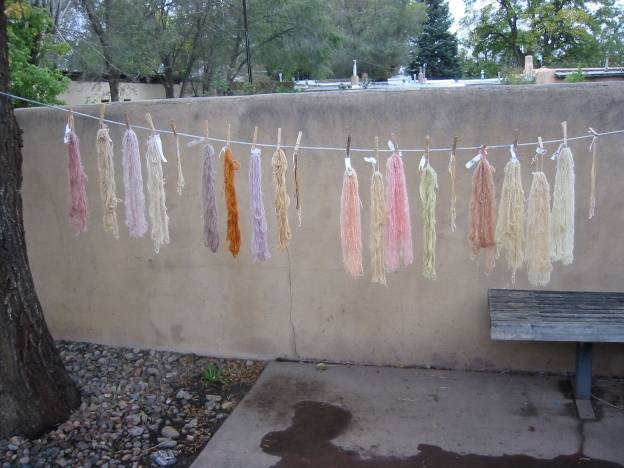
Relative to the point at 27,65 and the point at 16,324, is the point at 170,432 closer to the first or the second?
the point at 16,324

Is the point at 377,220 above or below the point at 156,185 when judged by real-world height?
below

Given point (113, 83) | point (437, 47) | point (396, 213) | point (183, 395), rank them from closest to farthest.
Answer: point (396, 213)
point (183, 395)
point (113, 83)
point (437, 47)

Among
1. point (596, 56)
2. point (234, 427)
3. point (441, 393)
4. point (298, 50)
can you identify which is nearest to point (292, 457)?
point (234, 427)

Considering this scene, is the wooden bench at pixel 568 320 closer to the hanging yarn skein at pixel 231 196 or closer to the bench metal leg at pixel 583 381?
the bench metal leg at pixel 583 381

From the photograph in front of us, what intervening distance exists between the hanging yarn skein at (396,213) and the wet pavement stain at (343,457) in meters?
1.11

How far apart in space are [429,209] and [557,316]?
3.47ft

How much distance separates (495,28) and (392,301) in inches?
1373

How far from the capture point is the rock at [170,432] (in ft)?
11.7

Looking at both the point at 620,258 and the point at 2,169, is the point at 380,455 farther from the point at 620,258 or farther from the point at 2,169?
the point at 2,169

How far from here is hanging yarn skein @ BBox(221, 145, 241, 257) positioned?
3.50m

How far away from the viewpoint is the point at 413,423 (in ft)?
11.9

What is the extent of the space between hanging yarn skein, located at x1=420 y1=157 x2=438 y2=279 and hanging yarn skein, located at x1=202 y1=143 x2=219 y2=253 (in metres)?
1.29

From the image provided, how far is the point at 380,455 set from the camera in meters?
3.30

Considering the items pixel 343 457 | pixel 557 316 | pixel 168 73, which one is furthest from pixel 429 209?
pixel 168 73
